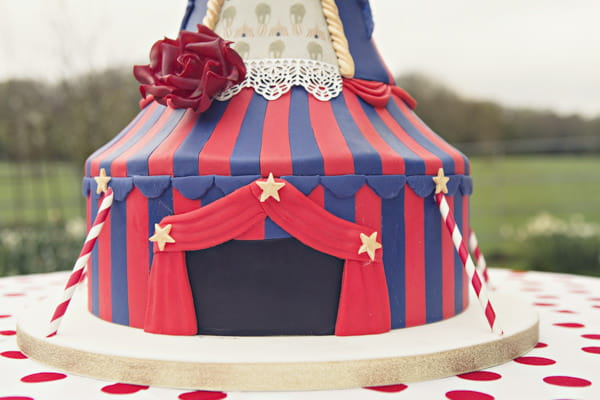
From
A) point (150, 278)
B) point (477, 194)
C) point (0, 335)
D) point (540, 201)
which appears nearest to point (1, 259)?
point (0, 335)

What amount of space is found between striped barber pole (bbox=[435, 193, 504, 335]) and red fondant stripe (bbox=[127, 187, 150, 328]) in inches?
67.7

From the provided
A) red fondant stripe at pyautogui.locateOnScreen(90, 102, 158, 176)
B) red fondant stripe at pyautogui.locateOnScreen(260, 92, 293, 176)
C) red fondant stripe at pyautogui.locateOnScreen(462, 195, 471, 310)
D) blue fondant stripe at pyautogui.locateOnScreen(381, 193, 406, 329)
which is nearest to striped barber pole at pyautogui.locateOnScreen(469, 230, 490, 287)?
red fondant stripe at pyautogui.locateOnScreen(462, 195, 471, 310)

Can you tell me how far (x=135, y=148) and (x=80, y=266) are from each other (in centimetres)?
79

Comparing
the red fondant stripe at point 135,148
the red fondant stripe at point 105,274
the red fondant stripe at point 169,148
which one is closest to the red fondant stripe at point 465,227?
the red fondant stripe at point 169,148

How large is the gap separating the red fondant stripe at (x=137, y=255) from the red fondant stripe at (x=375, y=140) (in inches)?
52.9

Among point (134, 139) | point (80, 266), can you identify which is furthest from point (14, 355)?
point (134, 139)

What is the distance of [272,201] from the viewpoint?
131 inches

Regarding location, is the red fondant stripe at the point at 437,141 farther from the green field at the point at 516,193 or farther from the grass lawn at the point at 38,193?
the grass lawn at the point at 38,193

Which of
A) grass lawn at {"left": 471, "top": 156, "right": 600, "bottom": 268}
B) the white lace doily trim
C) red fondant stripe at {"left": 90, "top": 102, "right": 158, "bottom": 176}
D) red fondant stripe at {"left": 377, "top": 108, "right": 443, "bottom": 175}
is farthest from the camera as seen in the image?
grass lawn at {"left": 471, "top": 156, "right": 600, "bottom": 268}

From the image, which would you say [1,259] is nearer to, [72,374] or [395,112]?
[72,374]

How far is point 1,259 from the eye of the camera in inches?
292

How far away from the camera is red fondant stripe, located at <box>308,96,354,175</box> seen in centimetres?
342

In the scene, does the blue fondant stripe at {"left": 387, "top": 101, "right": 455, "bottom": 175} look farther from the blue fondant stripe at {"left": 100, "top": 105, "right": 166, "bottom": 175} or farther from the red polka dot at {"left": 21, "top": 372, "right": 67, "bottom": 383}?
the red polka dot at {"left": 21, "top": 372, "right": 67, "bottom": 383}

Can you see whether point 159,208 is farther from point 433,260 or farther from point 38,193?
point 38,193
